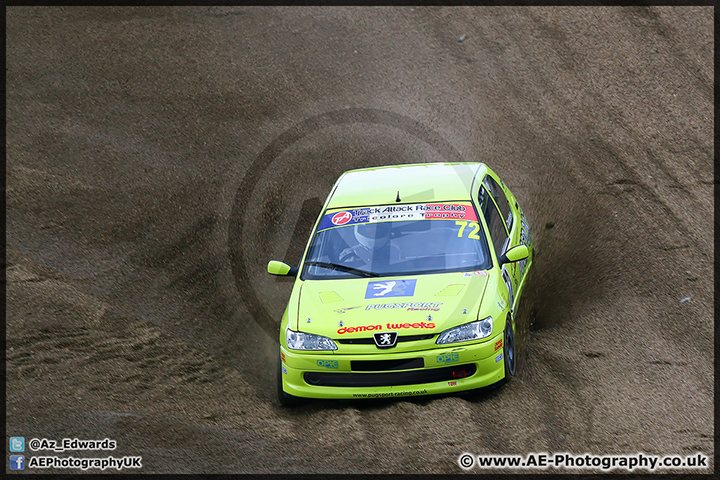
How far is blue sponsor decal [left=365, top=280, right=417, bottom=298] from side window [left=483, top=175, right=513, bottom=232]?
1900 mm

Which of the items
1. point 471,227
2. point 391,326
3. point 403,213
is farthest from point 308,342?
point 471,227

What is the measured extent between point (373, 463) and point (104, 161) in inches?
322

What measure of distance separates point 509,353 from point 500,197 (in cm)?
238

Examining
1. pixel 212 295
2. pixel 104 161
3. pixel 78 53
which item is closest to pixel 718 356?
pixel 212 295

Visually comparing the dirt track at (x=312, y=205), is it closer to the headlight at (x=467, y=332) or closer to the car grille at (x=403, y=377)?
the car grille at (x=403, y=377)

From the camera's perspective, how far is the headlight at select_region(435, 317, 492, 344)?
5512 mm

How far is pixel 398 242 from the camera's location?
652 centimetres

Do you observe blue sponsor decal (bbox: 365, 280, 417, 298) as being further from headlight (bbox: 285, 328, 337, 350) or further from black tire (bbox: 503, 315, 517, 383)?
black tire (bbox: 503, 315, 517, 383)

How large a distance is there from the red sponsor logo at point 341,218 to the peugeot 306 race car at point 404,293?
0.01 metres

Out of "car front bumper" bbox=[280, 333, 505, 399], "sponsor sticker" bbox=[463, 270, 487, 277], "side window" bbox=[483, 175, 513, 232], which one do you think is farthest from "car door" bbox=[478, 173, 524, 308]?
"car front bumper" bbox=[280, 333, 505, 399]

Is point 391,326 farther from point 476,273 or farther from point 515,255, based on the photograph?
point 515,255

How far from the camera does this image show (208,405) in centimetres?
602

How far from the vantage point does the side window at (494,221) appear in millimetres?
6672

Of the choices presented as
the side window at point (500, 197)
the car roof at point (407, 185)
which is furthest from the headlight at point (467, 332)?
the side window at point (500, 197)
